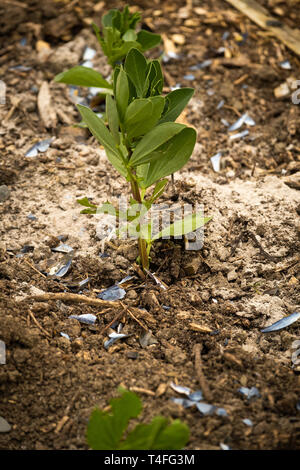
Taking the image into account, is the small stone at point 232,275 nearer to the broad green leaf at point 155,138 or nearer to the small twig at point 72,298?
the small twig at point 72,298

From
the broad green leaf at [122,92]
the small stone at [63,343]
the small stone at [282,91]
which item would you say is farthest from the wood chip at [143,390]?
the small stone at [282,91]

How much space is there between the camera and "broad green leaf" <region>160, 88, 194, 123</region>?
1.35 m

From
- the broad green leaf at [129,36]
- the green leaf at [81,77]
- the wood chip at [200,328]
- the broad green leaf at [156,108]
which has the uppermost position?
the broad green leaf at [156,108]

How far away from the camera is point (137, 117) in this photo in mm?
1236

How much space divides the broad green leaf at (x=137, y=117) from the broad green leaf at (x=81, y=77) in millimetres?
539

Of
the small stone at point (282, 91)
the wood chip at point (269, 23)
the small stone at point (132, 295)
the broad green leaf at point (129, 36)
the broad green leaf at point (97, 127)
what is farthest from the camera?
the wood chip at point (269, 23)

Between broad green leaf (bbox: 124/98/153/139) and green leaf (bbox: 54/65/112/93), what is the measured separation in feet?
1.77

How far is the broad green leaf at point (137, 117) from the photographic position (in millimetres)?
1200

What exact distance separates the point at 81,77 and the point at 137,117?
637 mm

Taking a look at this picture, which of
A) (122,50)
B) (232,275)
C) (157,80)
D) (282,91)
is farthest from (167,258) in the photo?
(282,91)

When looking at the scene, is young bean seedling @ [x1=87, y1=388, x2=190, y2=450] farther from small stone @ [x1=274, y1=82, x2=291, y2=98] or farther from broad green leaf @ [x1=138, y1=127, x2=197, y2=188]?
small stone @ [x1=274, y1=82, x2=291, y2=98]

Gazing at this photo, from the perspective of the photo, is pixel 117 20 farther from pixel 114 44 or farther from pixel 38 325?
pixel 38 325

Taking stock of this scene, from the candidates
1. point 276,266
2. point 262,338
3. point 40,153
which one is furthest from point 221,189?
point 40,153

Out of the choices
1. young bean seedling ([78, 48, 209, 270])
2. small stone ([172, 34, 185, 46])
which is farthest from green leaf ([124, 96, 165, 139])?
small stone ([172, 34, 185, 46])
